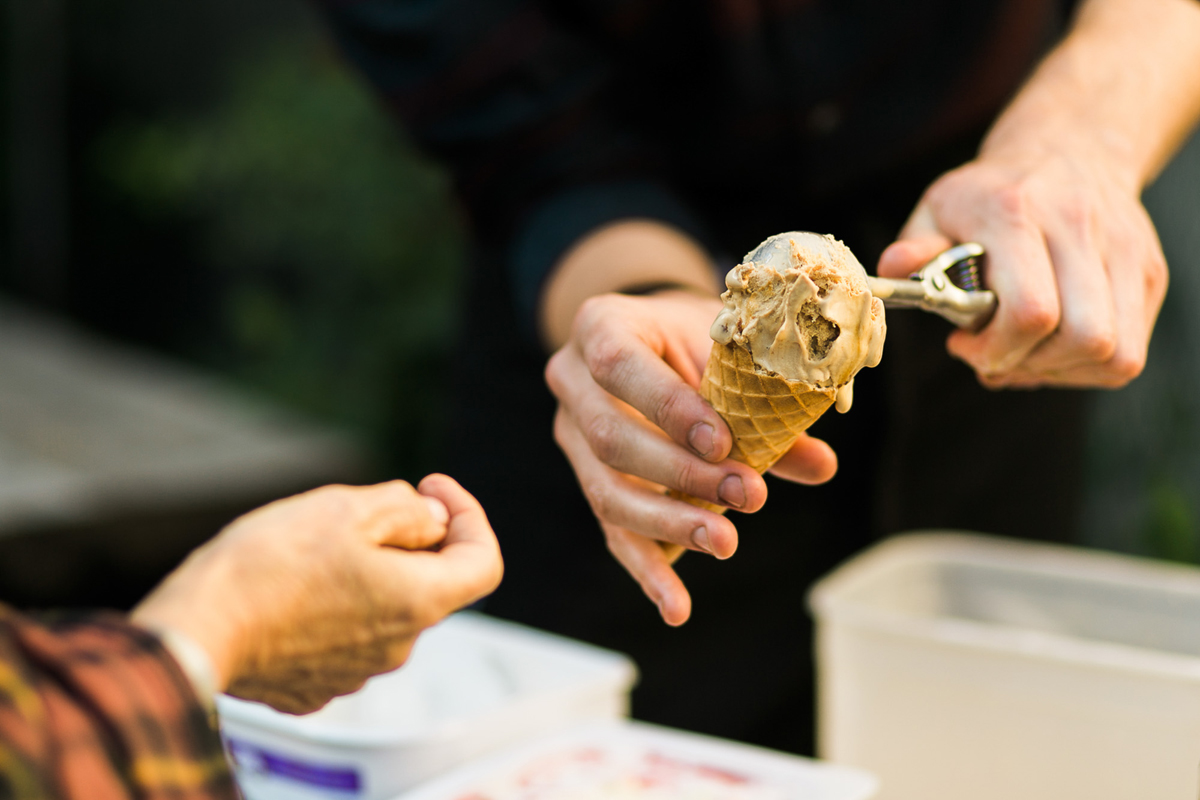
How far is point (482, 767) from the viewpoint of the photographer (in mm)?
869

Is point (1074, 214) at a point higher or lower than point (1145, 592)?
higher

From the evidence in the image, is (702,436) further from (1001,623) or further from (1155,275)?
(1001,623)

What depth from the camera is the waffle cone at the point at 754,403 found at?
65 centimetres

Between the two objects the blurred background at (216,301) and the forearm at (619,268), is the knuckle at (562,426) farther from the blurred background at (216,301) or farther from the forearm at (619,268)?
the blurred background at (216,301)

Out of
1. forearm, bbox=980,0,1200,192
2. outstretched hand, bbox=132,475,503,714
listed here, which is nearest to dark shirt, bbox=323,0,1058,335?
forearm, bbox=980,0,1200,192

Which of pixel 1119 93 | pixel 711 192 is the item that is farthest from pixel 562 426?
pixel 711 192

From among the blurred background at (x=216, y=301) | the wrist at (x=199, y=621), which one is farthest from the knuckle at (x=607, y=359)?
the blurred background at (x=216, y=301)

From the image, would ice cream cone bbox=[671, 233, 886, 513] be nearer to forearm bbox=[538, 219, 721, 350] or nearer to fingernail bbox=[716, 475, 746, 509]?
fingernail bbox=[716, 475, 746, 509]

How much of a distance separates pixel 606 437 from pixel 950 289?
0.26 metres

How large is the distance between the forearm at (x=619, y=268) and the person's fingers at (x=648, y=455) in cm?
25

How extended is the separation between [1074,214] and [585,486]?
41cm

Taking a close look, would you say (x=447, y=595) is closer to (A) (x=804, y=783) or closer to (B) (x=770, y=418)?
(B) (x=770, y=418)

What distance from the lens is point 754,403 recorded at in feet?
2.20

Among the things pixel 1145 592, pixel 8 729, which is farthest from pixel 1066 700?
pixel 8 729
